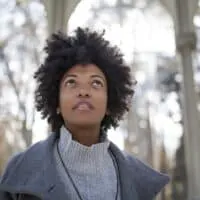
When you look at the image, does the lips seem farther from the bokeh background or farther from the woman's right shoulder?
the bokeh background

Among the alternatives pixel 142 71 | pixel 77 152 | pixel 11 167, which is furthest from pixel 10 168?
pixel 142 71

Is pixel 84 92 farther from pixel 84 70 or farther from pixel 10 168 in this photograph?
pixel 10 168

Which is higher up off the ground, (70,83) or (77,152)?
(70,83)

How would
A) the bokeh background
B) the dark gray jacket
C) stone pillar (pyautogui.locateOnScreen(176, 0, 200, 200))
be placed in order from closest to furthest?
1. the dark gray jacket
2. stone pillar (pyautogui.locateOnScreen(176, 0, 200, 200))
3. the bokeh background

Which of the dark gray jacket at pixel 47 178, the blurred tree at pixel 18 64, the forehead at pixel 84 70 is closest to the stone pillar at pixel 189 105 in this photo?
the blurred tree at pixel 18 64

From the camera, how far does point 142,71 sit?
213 inches

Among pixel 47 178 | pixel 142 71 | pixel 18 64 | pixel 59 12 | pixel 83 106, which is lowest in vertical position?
pixel 47 178

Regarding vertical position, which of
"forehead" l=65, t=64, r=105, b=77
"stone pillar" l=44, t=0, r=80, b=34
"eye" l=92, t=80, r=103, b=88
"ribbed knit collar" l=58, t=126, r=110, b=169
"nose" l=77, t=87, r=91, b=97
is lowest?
"ribbed knit collar" l=58, t=126, r=110, b=169

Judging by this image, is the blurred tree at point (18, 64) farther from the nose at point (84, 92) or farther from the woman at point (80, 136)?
the nose at point (84, 92)

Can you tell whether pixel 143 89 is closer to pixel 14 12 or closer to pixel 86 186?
pixel 14 12

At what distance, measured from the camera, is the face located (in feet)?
2.76

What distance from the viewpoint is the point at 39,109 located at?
37.9 inches

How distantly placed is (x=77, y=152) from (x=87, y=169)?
40mm

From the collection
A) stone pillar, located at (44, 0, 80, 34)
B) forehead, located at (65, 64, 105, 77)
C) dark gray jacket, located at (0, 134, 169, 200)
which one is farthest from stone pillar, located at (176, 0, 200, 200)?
forehead, located at (65, 64, 105, 77)
